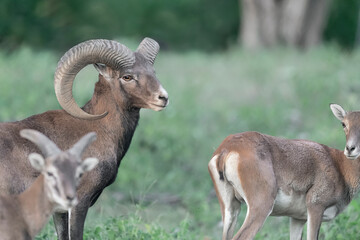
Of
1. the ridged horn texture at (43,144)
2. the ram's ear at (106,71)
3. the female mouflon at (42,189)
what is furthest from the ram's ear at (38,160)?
the ram's ear at (106,71)

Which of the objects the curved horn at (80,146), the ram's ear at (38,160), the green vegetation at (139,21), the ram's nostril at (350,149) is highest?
the curved horn at (80,146)

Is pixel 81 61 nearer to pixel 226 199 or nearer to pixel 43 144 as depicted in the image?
pixel 43 144

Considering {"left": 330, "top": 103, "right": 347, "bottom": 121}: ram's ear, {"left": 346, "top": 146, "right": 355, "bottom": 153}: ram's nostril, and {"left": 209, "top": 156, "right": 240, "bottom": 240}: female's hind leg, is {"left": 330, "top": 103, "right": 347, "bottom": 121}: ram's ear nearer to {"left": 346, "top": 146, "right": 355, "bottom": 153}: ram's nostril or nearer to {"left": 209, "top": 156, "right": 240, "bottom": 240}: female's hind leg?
{"left": 346, "top": 146, "right": 355, "bottom": 153}: ram's nostril

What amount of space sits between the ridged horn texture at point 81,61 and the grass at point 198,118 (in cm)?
137

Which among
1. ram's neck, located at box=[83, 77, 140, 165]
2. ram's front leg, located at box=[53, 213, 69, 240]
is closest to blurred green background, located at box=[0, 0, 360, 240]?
ram's front leg, located at box=[53, 213, 69, 240]

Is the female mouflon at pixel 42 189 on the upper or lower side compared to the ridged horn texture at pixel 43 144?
lower

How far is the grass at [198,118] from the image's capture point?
1068 cm

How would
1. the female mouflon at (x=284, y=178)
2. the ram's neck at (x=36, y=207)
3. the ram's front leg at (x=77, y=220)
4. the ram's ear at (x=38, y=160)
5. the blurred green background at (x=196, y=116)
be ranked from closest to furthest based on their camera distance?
1. the ram's ear at (x=38, y=160)
2. the ram's neck at (x=36, y=207)
3. the ram's front leg at (x=77, y=220)
4. the female mouflon at (x=284, y=178)
5. the blurred green background at (x=196, y=116)

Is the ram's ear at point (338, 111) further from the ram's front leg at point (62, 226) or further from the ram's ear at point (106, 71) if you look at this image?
the ram's front leg at point (62, 226)

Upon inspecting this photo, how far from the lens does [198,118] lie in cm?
1756

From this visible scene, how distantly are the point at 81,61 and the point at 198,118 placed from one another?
30.9ft

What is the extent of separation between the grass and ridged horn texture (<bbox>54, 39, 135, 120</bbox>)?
1.37 metres

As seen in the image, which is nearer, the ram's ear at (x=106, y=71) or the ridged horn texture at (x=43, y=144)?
the ridged horn texture at (x=43, y=144)

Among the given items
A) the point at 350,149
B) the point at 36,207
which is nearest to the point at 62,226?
the point at 36,207
